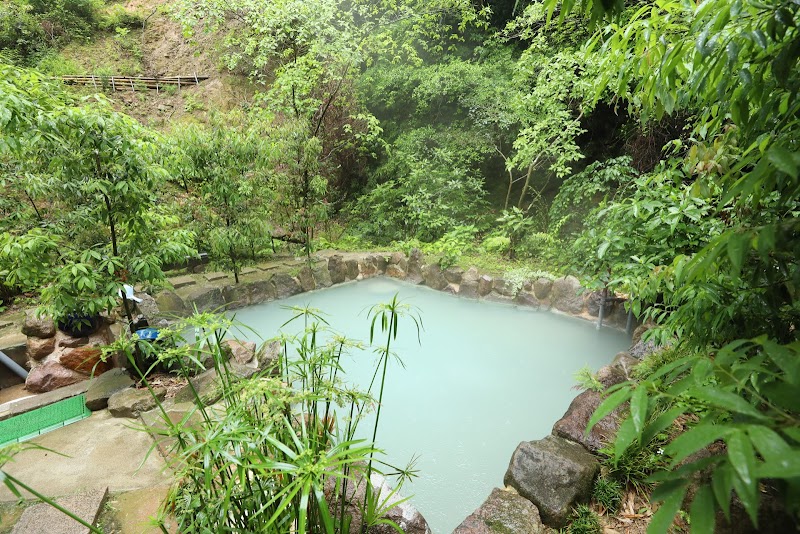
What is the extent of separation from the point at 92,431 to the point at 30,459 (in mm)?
269

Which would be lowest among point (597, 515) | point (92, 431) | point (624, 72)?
point (92, 431)

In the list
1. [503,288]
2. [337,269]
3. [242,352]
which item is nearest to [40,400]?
[242,352]

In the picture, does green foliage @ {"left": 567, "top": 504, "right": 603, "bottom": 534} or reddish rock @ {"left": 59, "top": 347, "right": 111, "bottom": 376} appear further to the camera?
reddish rock @ {"left": 59, "top": 347, "right": 111, "bottom": 376}

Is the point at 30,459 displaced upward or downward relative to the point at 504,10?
downward

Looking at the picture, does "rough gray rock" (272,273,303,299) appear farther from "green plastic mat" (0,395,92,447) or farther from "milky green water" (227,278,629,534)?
"green plastic mat" (0,395,92,447)

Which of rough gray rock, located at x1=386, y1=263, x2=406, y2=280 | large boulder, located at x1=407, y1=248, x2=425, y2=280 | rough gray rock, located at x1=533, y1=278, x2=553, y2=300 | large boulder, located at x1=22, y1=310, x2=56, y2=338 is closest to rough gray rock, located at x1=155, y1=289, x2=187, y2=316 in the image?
large boulder, located at x1=22, y1=310, x2=56, y2=338

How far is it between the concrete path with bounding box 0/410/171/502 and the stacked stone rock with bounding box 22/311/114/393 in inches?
26.0

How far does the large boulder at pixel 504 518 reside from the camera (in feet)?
4.98

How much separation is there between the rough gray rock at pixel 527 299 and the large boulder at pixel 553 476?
2.89 meters

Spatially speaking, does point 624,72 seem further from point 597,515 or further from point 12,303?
point 12,303

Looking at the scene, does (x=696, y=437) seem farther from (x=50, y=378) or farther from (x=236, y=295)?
(x=236, y=295)

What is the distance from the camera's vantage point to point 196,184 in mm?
4551

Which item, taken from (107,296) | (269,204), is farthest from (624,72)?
(269,204)

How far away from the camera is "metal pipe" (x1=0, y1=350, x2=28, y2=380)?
121 inches
